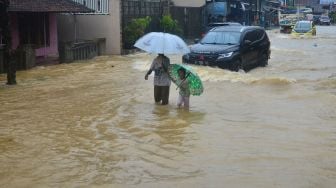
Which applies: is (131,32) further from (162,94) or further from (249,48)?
(162,94)

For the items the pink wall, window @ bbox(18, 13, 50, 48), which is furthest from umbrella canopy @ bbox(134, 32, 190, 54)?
window @ bbox(18, 13, 50, 48)

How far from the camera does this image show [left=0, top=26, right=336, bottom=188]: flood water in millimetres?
6930

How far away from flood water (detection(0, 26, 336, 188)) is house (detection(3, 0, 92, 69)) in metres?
3.12

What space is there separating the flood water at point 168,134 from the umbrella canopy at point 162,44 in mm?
1223

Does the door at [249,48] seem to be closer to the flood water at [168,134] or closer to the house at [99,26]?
the flood water at [168,134]

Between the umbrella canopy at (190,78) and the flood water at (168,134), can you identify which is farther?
the umbrella canopy at (190,78)

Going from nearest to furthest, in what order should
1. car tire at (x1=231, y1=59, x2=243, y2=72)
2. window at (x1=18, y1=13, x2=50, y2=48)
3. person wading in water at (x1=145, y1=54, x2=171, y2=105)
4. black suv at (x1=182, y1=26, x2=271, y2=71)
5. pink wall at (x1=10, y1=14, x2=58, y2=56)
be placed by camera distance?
person wading in water at (x1=145, y1=54, x2=171, y2=105) < black suv at (x1=182, y1=26, x2=271, y2=71) < car tire at (x1=231, y1=59, x2=243, y2=72) < pink wall at (x1=10, y1=14, x2=58, y2=56) < window at (x1=18, y1=13, x2=50, y2=48)

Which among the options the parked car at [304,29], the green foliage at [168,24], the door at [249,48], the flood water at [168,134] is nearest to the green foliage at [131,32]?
the green foliage at [168,24]

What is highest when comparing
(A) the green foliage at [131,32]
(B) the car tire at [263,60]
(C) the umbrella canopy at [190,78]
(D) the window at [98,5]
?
(D) the window at [98,5]

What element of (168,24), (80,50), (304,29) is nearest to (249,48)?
(80,50)

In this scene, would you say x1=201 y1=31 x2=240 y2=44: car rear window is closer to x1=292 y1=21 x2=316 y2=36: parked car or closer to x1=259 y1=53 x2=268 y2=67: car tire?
x1=259 y1=53 x2=268 y2=67: car tire

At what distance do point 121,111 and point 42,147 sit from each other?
10.5 ft

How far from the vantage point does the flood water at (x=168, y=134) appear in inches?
273

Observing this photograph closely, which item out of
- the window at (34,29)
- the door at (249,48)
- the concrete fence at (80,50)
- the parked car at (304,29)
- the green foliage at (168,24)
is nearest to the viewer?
the door at (249,48)
